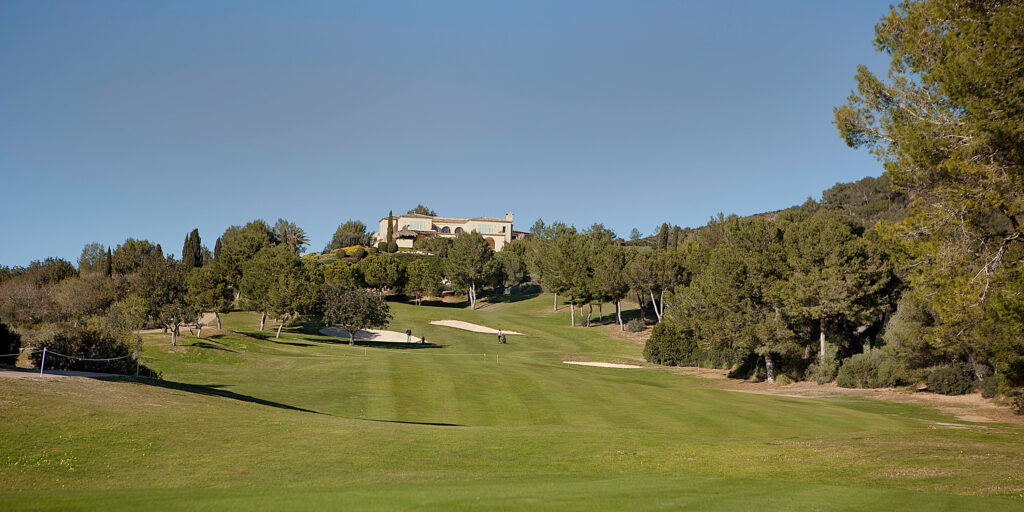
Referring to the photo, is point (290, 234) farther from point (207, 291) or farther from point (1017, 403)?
point (1017, 403)

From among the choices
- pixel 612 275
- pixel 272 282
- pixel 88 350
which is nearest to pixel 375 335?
pixel 272 282

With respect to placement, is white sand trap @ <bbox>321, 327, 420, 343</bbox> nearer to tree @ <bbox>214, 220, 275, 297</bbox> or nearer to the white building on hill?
tree @ <bbox>214, 220, 275, 297</bbox>

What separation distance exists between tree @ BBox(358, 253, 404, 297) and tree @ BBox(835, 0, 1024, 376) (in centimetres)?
8558

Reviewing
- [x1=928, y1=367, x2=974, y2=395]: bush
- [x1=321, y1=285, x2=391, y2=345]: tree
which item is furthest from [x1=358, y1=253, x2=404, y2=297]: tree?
[x1=928, y1=367, x2=974, y2=395]: bush

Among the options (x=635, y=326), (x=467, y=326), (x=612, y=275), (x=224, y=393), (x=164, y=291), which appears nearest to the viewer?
(x=224, y=393)

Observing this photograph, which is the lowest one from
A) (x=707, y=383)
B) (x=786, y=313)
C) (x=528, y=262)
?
(x=707, y=383)

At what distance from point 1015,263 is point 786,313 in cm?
2708

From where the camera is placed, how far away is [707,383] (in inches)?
1747

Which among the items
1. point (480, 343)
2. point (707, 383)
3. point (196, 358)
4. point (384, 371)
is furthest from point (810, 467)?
point (480, 343)

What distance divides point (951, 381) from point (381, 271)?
80380mm

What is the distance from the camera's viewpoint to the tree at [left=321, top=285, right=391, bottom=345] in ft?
203

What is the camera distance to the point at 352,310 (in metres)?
62.0

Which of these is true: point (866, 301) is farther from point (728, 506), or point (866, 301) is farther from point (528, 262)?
point (528, 262)

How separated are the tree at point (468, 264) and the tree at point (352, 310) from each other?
44.0m
